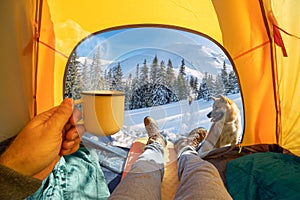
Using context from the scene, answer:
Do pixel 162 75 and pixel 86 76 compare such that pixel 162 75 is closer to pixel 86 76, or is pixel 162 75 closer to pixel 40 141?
pixel 86 76

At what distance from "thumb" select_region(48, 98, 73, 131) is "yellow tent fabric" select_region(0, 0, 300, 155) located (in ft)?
0.92

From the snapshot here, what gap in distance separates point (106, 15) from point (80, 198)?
720 millimetres

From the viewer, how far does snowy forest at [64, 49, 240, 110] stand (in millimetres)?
601

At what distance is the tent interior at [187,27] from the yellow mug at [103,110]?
212mm

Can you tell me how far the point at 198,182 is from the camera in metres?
0.90

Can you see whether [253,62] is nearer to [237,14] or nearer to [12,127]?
[237,14]

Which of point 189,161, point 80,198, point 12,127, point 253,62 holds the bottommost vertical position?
point 80,198

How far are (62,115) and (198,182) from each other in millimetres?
498

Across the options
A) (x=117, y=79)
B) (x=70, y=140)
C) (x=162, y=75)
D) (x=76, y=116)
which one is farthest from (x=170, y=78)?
(x=70, y=140)

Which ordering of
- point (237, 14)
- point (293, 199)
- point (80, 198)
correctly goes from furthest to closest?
1. point (237, 14)
2. point (80, 198)
3. point (293, 199)

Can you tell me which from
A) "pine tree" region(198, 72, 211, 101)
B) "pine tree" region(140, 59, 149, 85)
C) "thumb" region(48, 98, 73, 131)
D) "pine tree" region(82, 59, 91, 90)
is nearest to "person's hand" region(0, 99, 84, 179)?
"thumb" region(48, 98, 73, 131)

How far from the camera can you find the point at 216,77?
2.03 ft

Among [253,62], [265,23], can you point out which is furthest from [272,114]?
[265,23]

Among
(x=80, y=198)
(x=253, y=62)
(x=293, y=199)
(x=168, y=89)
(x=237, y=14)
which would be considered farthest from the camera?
(x=253, y=62)
